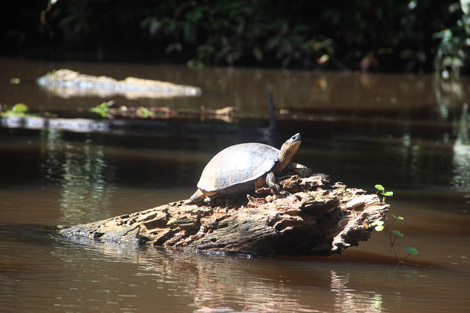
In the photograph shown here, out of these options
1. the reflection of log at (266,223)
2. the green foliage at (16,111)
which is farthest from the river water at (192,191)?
the green foliage at (16,111)

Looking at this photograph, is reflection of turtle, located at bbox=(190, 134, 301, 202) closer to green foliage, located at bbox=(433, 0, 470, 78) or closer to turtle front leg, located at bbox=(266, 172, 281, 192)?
turtle front leg, located at bbox=(266, 172, 281, 192)

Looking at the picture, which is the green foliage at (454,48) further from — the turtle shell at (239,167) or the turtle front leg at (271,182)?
the turtle front leg at (271,182)

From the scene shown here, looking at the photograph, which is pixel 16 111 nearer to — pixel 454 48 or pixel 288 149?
pixel 288 149

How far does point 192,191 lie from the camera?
707cm

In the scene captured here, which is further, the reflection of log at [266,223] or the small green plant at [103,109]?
the small green plant at [103,109]

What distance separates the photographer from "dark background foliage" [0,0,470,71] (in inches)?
988

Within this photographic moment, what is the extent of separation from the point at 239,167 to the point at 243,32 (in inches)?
817

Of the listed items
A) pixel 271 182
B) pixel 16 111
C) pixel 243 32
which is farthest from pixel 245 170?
pixel 243 32

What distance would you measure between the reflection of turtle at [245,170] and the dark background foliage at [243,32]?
63.6 ft

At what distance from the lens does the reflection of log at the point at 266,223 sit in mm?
4918

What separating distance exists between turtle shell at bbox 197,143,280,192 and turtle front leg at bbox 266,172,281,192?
4cm

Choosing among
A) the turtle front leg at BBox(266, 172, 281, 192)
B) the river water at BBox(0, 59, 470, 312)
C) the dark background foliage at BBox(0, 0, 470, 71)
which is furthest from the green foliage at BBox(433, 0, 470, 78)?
the turtle front leg at BBox(266, 172, 281, 192)

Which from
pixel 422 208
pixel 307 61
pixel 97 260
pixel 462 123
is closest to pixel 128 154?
pixel 422 208

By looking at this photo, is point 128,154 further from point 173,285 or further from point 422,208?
point 173,285
